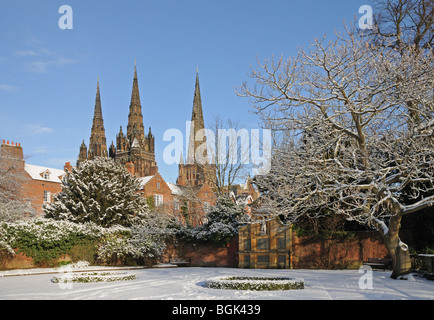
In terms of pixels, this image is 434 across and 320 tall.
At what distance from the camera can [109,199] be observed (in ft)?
90.8

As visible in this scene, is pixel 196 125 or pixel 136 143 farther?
pixel 136 143

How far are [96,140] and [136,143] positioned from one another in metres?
13.7

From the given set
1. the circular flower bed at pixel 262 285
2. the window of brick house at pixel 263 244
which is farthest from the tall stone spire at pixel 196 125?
the circular flower bed at pixel 262 285

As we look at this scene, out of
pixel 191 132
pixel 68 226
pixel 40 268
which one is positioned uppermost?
pixel 191 132

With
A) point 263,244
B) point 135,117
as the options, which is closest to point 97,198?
point 263,244

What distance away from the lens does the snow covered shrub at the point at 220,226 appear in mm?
26312

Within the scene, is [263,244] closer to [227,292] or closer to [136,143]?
[227,292]

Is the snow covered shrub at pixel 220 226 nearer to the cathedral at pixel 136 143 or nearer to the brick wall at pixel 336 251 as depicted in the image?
the brick wall at pixel 336 251

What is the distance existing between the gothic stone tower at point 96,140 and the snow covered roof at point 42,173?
55.8m

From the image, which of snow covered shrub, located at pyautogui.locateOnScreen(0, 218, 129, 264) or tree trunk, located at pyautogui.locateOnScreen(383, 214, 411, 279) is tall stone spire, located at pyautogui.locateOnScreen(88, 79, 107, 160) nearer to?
snow covered shrub, located at pyautogui.locateOnScreen(0, 218, 129, 264)

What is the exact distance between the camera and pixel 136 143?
112 meters
